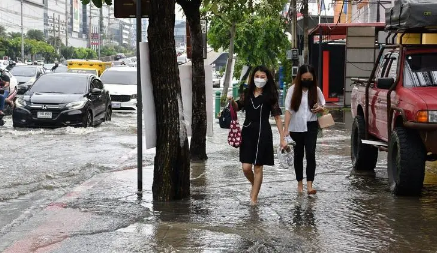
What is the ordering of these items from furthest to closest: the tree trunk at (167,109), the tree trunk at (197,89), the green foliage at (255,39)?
the green foliage at (255,39) → the tree trunk at (197,89) → the tree trunk at (167,109)

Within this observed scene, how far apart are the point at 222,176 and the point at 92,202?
284 centimetres

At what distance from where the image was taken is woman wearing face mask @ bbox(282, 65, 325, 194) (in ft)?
34.6

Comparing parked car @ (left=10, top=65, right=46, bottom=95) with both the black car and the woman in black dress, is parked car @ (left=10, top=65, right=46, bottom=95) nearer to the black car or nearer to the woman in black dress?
the black car

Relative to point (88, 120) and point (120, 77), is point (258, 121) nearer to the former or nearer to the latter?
point (88, 120)

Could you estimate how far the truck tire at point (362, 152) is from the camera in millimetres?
12805

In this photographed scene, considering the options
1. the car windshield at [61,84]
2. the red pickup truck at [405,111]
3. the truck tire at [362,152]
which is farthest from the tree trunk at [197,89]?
the car windshield at [61,84]

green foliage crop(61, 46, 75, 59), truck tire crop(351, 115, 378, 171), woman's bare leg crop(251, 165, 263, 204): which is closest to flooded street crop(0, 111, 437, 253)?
woman's bare leg crop(251, 165, 263, 204)

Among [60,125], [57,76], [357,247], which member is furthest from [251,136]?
[57,76]

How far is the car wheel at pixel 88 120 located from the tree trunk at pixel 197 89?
7.65 m

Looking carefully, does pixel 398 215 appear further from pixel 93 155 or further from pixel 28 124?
pixel 28 124

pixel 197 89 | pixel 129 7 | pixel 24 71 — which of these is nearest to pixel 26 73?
pixel 24 71

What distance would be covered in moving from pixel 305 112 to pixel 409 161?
1421 mm

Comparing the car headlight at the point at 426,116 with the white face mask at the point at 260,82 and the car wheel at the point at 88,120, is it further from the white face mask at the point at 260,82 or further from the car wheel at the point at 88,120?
the car wheel at the point at 88,120

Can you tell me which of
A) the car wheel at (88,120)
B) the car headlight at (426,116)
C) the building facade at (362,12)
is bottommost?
the car wheel at (88,120)
